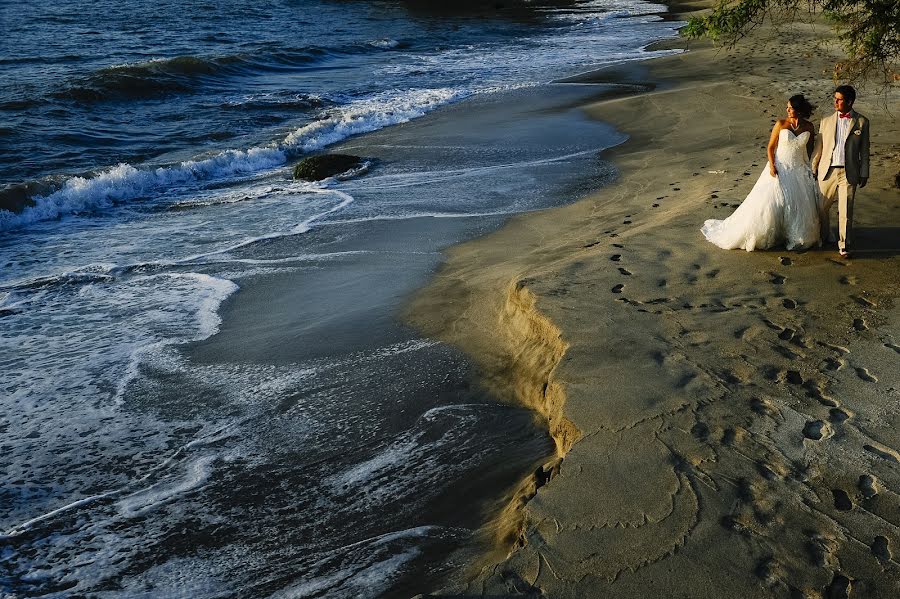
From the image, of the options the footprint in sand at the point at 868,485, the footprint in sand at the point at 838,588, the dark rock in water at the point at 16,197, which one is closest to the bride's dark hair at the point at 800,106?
the footprint in sand at the point at 868,485

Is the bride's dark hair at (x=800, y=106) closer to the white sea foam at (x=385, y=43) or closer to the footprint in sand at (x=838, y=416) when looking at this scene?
the footprint in sand at (x=838, y=416)

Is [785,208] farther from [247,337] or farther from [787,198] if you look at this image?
[247,337]

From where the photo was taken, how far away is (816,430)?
15.5 ft

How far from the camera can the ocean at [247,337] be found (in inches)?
183

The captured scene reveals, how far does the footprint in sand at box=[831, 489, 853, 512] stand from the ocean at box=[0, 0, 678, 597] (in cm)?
175

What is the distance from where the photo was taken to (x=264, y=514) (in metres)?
4.90

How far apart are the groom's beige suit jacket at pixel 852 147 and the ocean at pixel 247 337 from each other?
4004 mm

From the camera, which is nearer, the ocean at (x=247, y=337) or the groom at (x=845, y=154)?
the ocean at (x=247, y=337)

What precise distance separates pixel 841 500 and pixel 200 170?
1244 centimetres

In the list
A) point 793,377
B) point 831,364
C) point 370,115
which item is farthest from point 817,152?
point 370,115

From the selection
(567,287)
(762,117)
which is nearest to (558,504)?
(567,287)

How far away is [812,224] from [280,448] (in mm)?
5284

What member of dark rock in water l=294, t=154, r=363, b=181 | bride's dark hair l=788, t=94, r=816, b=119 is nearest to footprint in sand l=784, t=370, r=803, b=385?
bride's dark hair l=788, t=94, r=816, b=119

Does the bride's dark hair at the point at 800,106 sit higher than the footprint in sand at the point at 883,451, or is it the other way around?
the bride's dark hair at the point at 800,106
